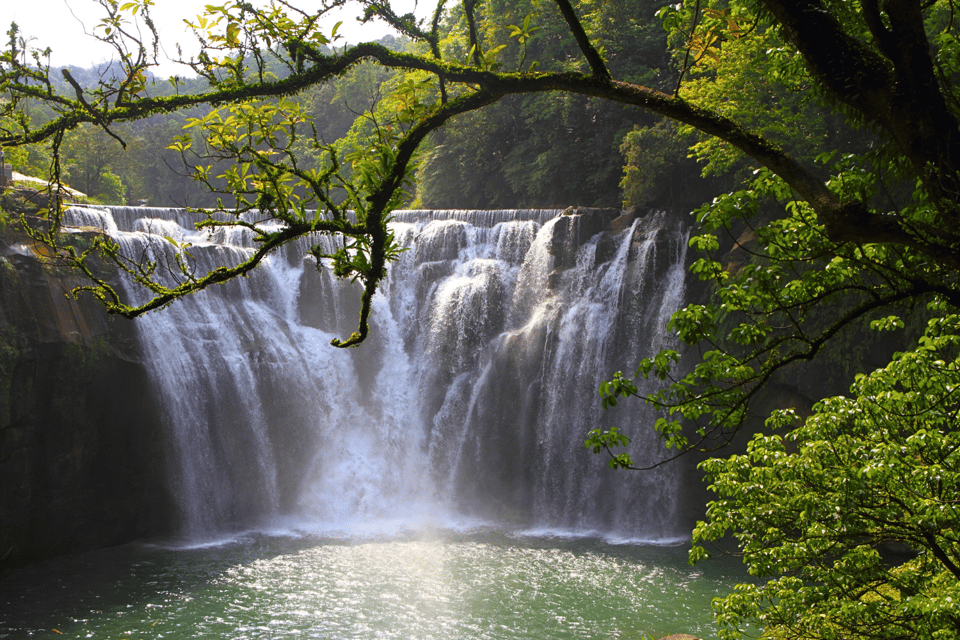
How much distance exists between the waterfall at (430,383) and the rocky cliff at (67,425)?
0.76 m

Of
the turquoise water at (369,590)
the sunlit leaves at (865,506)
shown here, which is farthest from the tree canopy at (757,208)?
the turquoise water at (369,590)

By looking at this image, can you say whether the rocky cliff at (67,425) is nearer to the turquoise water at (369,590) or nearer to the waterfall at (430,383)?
the waterfall at (430,383)

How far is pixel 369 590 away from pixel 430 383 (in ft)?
29.2

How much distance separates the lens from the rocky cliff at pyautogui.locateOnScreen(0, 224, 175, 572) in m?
16.2

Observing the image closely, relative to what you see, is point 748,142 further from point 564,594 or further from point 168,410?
point 168,410

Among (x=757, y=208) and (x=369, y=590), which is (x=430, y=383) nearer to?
(x=369, y=590)

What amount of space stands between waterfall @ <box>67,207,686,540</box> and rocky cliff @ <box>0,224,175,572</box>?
758 mm

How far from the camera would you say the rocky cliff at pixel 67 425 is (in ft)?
53.2

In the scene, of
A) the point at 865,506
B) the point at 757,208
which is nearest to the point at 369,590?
the point at 865,506

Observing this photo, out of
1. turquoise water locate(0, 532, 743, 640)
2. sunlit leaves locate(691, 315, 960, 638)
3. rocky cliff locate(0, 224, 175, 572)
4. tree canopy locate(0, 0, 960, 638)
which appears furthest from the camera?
rocky cliff locate(0, 224, 175, 572)

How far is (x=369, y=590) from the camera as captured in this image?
47.1 feet

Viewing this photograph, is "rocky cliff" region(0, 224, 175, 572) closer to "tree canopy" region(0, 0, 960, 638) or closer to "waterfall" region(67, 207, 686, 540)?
"waterfall" region(67, 207, 686, 540)

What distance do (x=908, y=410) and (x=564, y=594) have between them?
9.69 m

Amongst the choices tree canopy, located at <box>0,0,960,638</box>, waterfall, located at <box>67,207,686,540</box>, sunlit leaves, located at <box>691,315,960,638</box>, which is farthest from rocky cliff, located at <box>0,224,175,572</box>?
sunlit leaves, located at <box>691,315,960,638</box>
